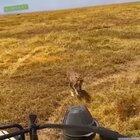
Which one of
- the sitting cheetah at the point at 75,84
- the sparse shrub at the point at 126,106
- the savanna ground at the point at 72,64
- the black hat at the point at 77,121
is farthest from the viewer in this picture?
the sitting cheetah at the point at 75,84

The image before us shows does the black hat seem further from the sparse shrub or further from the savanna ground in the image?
the sparse shrub

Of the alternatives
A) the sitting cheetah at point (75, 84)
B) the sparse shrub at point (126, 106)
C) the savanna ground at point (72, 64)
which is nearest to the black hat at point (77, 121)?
the savanna ground at point (72, 64)

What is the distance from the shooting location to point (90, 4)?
4430mm

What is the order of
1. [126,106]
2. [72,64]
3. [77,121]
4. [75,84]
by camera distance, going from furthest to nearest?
[72,64]
[75,84]
[126,106]
[77,121]

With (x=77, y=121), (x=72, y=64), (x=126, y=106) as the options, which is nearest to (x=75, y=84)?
(x=126, y=106)

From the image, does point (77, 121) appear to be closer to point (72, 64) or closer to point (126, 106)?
point (126, 106)

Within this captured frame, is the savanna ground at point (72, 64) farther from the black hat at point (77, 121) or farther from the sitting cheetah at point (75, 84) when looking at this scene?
the black hat at point (77, 121)

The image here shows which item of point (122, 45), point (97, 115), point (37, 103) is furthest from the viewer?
point (122, 45)

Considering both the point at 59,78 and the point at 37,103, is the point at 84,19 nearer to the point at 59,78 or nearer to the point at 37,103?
the point at 59,78

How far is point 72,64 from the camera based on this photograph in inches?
631

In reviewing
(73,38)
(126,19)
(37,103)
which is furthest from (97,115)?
(126,19)

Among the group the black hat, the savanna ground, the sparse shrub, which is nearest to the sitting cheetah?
the savanna ground

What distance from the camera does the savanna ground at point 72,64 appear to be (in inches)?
433

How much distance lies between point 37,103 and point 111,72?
365 centimetres
